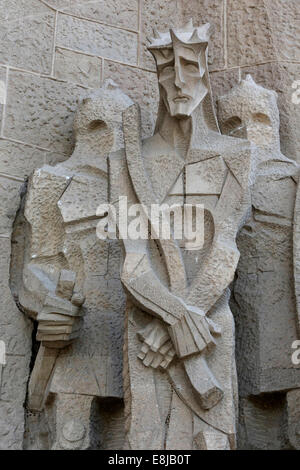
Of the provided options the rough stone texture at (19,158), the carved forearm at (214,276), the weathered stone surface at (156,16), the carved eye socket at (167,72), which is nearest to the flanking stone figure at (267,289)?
the carved forearm at (214,276)

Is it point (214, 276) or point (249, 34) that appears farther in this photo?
point (249, 34)

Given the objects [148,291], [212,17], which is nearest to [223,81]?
[212,17]

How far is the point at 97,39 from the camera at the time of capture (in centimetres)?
515

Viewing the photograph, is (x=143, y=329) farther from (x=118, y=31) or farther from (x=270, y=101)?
(x=118, y=31)

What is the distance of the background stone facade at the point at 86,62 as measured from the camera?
4758 millimetres

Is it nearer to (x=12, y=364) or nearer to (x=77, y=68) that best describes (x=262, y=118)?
(x=77, y=68)

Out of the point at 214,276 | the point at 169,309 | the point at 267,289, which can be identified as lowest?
the point at 169,309

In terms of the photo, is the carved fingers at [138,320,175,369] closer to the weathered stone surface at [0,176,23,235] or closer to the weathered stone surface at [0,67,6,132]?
the weathered stone surface at [0,176,23,235]

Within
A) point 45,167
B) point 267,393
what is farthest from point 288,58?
point 267,393

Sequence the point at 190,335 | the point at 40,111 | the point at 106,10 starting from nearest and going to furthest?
the point at 190,335 → the point at 40,111 → the point at 106,10

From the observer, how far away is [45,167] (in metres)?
4.64

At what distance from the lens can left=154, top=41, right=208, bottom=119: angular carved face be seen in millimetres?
4332

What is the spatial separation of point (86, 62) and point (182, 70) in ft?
2.77

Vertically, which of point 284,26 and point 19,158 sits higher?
point 284,26
